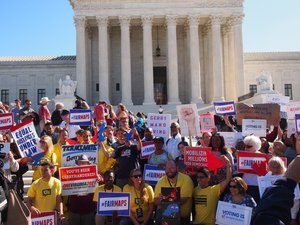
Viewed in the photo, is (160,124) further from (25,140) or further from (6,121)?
(6,121)

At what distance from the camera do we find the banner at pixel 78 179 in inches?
376

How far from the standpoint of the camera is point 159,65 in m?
51.9

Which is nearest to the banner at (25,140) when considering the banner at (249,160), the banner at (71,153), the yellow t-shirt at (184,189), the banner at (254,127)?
the banner at (71,153)

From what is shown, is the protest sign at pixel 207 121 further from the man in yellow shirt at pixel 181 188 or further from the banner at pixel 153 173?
the man in yellow shirt at pixel 181 188

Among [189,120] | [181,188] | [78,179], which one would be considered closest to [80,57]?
[189,120]

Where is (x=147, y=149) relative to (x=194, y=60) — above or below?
below

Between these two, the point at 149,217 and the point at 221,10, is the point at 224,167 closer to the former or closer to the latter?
the point at 149,217

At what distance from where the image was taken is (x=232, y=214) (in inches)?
311

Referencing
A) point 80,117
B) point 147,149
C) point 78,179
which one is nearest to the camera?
point 78,179

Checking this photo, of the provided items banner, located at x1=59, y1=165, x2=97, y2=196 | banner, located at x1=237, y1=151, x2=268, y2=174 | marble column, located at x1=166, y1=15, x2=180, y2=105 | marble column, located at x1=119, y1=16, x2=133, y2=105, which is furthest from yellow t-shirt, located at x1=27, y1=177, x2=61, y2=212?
marble column, located at x1=166, y1=15, x2=180, y2=105

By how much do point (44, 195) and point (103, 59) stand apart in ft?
125

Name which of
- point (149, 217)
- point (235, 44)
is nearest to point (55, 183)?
point (149, 217)

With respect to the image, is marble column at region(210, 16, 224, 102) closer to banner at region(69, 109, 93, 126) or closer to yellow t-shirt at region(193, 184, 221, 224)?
banner at region(69, 109, 93, 126)

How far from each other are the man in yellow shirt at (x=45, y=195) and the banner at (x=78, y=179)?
0.36 m
